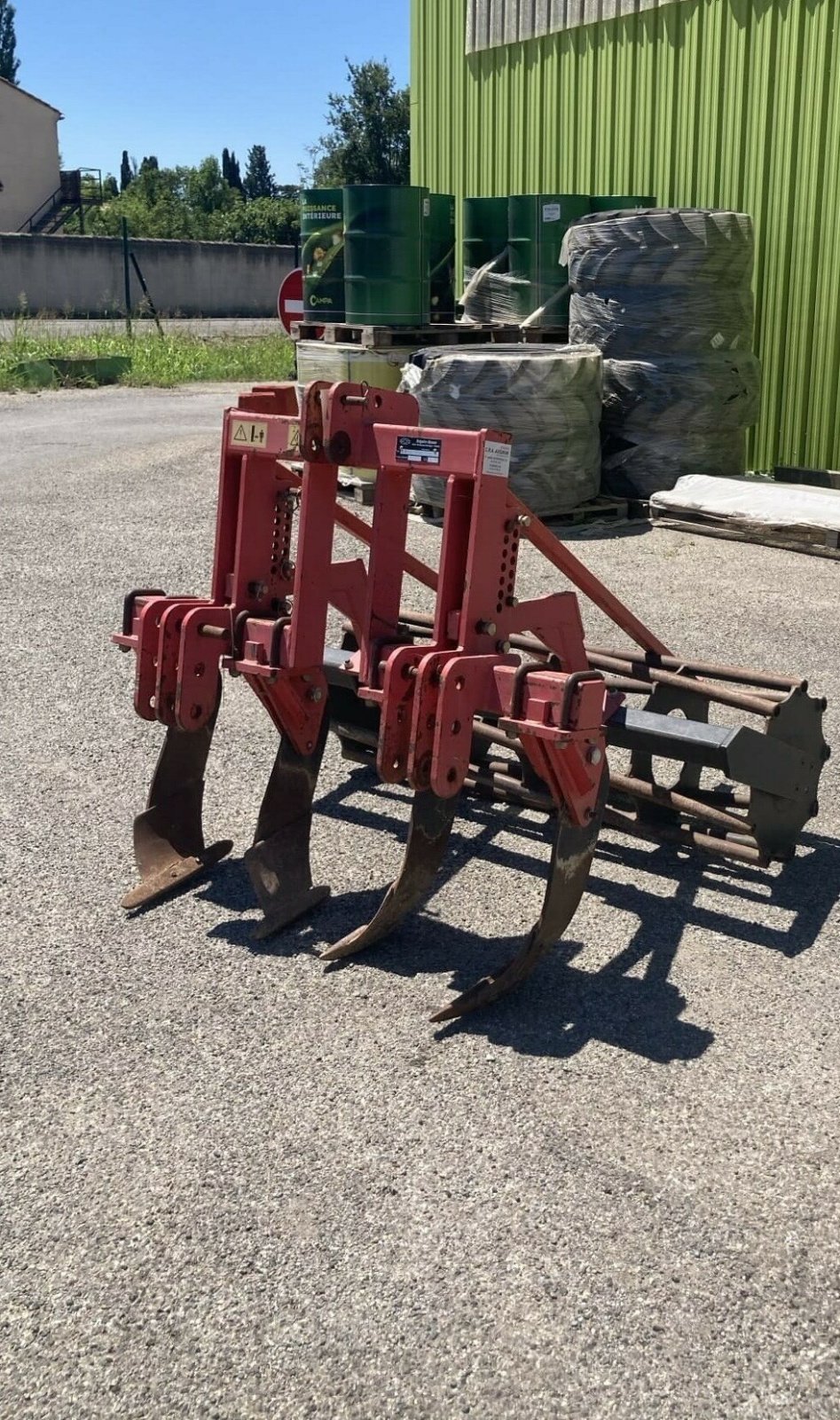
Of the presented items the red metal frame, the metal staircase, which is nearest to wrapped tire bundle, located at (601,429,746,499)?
the red metal frame

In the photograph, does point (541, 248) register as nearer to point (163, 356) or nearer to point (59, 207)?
point (163, 356)

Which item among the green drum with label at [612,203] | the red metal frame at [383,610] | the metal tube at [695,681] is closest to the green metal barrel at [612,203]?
the green drum with label at [612,203]

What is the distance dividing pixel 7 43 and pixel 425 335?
294 feet

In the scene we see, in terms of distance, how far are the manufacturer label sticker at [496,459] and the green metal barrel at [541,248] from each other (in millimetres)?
7833

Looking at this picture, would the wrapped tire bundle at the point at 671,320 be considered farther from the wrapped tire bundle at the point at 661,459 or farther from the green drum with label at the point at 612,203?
the green drum with label at the point at 612,203

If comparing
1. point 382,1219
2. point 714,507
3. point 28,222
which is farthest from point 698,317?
point 28,222

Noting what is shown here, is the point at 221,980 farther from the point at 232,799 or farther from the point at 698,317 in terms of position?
the point at 698,317

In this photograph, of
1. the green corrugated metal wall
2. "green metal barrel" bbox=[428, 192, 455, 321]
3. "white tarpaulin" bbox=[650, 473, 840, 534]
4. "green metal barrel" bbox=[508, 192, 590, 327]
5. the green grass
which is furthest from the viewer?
the green grass

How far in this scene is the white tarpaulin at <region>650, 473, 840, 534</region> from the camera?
8.91 meters

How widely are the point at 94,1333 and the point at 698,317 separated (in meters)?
8.27

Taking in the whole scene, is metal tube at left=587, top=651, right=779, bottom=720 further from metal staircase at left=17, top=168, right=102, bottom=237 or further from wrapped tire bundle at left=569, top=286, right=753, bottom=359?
metal staircase at left=17, top=168, right=102, bottom=237

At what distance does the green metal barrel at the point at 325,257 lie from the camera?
1144 cm

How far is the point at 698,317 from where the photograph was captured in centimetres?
949

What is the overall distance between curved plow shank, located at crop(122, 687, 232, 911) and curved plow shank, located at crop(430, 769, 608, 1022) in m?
1.15
